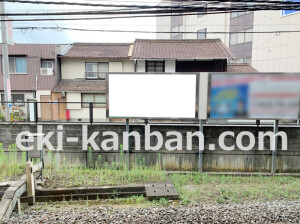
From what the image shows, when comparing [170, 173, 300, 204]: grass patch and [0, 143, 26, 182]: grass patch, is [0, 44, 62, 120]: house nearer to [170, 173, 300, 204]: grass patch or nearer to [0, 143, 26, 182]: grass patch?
[0, 143, 26, 182]: grass patch

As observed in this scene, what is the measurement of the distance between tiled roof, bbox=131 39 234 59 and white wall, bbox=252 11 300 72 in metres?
5.14

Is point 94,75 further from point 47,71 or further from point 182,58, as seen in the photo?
point 182,58

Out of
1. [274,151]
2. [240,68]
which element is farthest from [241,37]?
[274,151]

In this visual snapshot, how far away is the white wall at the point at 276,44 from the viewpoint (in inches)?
634

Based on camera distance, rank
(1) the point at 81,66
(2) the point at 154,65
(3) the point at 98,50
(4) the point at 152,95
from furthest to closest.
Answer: (3) the point at 98,50
(1) the point at 81,66
(2) the point at 154,65
(4) the point at 152,95

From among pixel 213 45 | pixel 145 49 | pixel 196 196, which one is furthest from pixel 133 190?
pixel 213 45

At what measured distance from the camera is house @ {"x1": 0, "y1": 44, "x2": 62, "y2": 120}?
17.0 m

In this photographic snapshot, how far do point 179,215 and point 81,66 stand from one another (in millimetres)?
16349

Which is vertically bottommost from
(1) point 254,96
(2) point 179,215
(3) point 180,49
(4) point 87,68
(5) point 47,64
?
(2) point 179,215

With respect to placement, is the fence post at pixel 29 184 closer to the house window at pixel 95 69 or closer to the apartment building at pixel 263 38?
the apartment building at pixel 263 38

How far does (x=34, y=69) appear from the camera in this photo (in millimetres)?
17234

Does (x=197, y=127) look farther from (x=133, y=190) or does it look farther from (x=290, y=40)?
(x=290, y=40)

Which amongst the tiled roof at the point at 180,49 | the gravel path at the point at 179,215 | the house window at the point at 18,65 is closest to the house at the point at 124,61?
the tiled roof at the point at 180,49

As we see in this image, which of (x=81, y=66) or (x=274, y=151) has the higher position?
(x=81, y=66)
